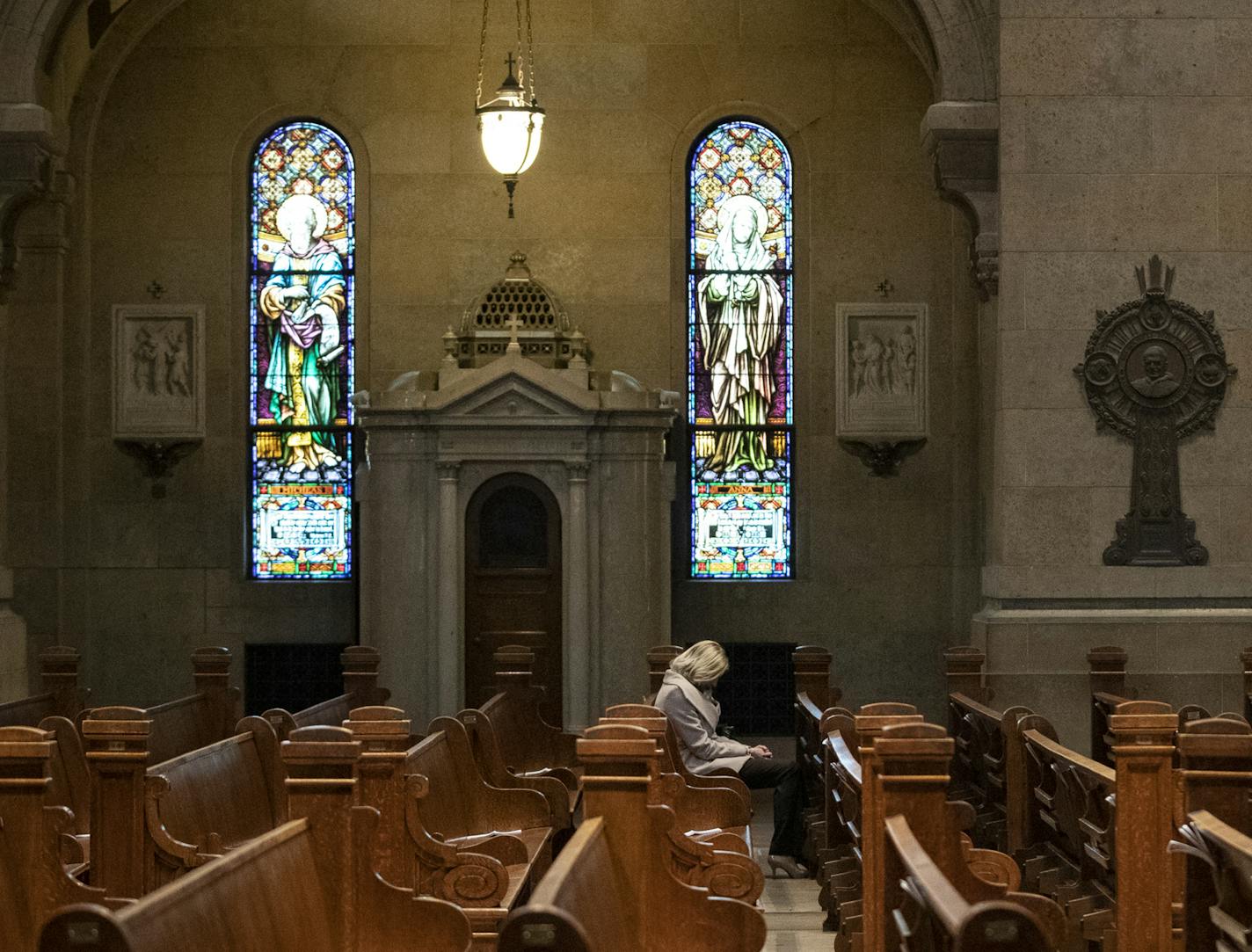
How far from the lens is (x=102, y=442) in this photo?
14.6 meters

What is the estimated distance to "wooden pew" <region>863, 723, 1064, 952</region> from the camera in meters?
3.73

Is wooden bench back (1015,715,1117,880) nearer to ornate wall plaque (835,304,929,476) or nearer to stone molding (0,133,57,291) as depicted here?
ornate wall plaque (835,304,929,476)

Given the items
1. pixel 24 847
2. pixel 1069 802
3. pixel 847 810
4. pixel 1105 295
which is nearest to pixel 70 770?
pixel 24 847

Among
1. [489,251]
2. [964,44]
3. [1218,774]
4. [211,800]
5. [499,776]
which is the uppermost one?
[964,44]

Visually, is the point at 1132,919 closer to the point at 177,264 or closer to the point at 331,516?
the point at 331,516

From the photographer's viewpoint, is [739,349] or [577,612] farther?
[739,349]

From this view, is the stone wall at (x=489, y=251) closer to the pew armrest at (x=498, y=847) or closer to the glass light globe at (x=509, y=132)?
the glass light globe at (x=509, y=132)

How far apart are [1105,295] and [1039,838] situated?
456 cm

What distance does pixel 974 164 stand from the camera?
1180cm

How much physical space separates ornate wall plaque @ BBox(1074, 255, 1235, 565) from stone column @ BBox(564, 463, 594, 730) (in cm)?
372

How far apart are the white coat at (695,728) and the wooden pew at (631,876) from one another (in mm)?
3559

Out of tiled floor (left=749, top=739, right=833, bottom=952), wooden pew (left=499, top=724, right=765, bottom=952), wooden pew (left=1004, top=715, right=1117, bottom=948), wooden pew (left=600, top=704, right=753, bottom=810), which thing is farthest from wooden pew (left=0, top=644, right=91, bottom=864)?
wooden pew (left=1004, top=715, right=1117, bottom=948)

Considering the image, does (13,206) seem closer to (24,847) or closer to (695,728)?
(695,728)

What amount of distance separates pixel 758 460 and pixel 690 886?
9.59 metres
